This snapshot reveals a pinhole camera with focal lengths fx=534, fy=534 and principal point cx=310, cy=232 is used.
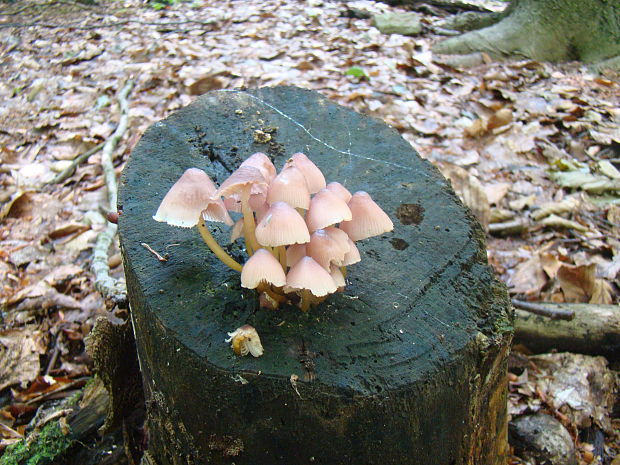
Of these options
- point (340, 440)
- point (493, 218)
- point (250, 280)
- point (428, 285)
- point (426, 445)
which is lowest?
point (493, 218)

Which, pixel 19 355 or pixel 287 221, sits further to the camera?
pixel 19 355

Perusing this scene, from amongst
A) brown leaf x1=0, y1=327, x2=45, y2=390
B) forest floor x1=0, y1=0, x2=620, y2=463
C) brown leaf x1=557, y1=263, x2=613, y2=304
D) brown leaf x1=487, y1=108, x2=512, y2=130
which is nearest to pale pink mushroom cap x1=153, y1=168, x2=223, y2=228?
forest floor x1=0, y1=0, x2=620, y2=463

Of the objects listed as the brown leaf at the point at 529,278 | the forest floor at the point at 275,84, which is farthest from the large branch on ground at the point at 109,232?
the brown leaf at the point at 529,278

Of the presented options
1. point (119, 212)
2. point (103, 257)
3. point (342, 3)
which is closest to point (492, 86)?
point (342, 3)

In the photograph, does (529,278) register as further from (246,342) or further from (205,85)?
(205,85)

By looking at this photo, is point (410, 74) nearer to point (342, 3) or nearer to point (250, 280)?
point (342, 3)

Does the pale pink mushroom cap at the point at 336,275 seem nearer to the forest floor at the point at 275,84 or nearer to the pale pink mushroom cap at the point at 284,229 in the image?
the pale pink mushroom cap at the point at 284,229

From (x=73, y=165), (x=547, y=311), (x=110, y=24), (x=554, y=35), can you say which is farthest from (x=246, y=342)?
(x=110, y=24)
